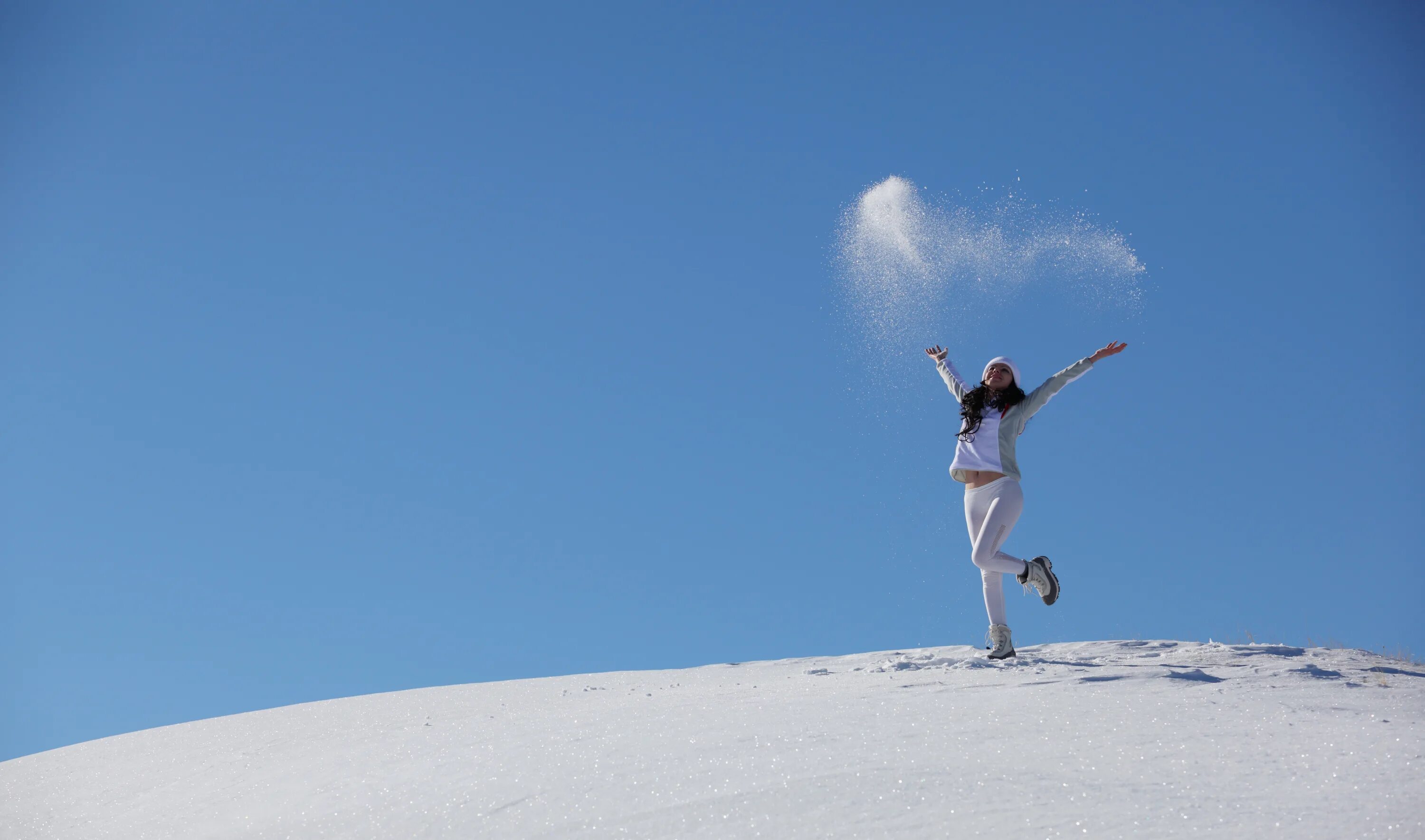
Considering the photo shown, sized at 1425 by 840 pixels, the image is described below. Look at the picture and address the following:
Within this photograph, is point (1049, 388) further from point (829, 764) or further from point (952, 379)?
point (829, 764)

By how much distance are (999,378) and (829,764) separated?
4228 mm

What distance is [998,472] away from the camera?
23.2 feet

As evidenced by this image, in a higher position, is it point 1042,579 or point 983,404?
point 983,404

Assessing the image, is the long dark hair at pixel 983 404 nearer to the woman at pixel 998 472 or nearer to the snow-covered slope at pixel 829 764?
the woman at pixel 998 472

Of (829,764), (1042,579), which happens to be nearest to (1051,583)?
(1042,579)

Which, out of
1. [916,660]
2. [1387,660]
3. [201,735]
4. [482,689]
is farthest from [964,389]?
[201,735]

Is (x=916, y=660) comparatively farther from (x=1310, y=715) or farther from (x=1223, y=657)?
(x=1310, y=715)

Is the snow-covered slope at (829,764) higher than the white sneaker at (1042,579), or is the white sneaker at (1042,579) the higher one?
the white sneaker at (1042,579)

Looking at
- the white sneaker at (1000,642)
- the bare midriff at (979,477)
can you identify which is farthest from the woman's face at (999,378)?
the white sneaker at (1000,642)

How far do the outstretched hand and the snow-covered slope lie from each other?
2100 mm

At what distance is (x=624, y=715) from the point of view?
5.17 m

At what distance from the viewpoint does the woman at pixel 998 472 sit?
6.93 meters

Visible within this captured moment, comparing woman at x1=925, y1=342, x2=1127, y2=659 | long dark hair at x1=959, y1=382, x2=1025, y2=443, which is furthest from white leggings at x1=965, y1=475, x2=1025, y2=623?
long dark hair at x1=959, y1=382, x2=1025, y2=443

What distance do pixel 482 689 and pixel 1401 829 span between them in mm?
5646
